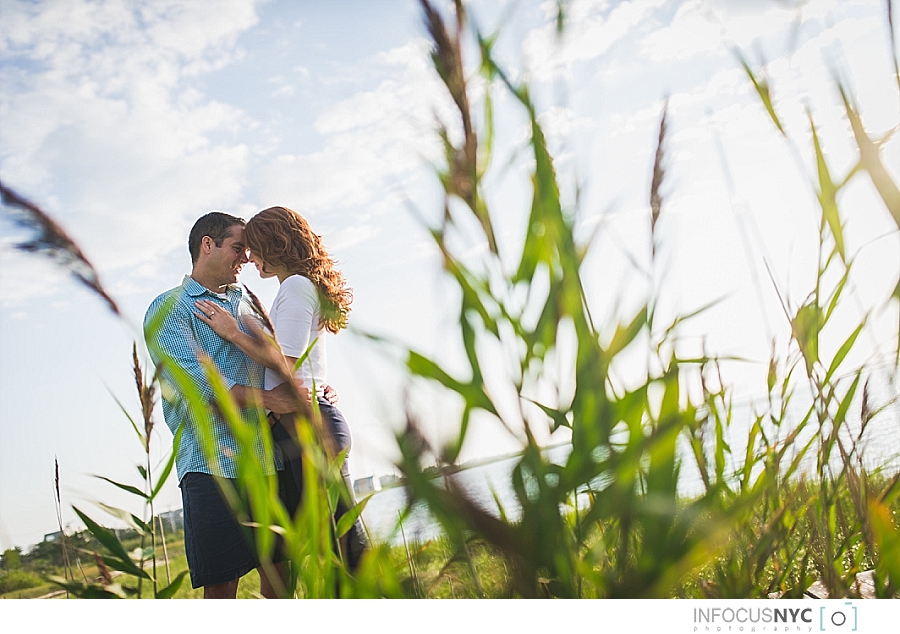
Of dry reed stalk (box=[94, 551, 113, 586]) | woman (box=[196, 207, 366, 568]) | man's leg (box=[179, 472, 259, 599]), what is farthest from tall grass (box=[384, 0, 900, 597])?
man's leg (box=[179, 472, 259, 599])

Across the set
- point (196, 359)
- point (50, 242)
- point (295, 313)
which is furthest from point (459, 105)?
point (196, 359)

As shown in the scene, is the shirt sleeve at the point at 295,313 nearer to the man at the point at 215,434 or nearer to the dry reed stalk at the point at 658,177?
the man at the point at 215,434

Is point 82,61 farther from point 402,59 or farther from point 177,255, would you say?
point 402,59

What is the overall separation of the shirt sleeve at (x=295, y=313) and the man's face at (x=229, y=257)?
1.27 feet

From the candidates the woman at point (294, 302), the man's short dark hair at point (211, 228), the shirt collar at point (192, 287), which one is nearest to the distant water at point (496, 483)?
the woman at point (294, 302)

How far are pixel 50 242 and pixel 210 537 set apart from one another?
1.00 metres

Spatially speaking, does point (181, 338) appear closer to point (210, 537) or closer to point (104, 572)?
point (210, 537)

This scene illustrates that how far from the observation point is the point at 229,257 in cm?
174

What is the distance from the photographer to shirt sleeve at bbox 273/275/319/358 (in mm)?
1390

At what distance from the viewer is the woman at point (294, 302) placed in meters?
1.39

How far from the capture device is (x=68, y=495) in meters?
0.82
